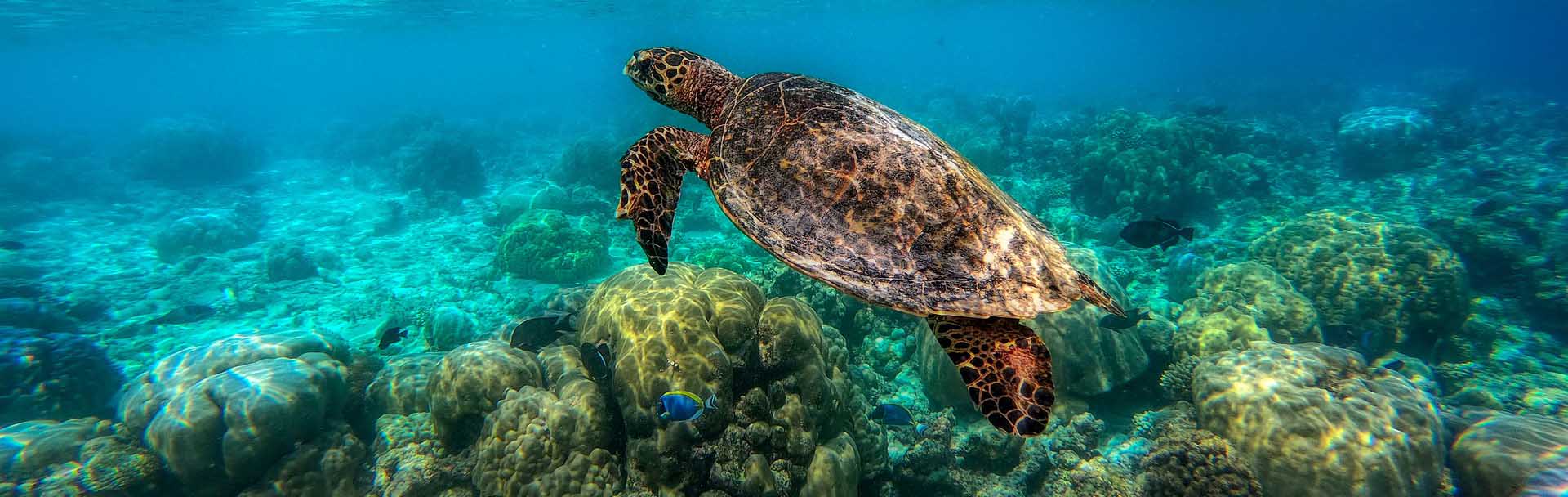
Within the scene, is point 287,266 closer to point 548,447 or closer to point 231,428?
point 231,428

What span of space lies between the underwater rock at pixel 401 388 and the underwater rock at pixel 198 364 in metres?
1.05

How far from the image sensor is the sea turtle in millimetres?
3232

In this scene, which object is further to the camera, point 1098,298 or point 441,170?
point 441,170

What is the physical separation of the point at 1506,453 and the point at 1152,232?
11.8 ft

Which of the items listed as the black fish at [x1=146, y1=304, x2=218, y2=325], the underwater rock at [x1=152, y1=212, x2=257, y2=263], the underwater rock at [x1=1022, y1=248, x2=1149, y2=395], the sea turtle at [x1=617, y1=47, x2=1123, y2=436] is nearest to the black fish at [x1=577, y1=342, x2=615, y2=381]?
the sea turtle at [x1=617, y1=47, x2=1123, y2=436]

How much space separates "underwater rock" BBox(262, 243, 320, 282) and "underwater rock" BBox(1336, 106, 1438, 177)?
3153cm

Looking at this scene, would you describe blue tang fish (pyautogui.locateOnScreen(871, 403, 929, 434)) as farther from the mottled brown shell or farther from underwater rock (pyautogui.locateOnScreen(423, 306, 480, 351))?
underwater rock (pyautogui.locateOnScreen(423, 306, 480, 351))

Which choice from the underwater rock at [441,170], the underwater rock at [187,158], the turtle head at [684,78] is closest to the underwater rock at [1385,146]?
the turtle head at [684,78]

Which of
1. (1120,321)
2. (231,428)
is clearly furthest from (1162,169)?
(231,428)

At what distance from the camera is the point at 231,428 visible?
5.53 meters

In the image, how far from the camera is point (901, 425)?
280 inches

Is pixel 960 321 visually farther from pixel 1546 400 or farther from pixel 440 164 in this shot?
pixel 440 164

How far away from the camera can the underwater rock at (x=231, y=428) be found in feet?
18.0

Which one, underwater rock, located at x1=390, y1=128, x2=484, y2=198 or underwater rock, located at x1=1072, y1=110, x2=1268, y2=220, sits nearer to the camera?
underwater rock, located at x1=1072, y1=110, x2=1268, y2=220
